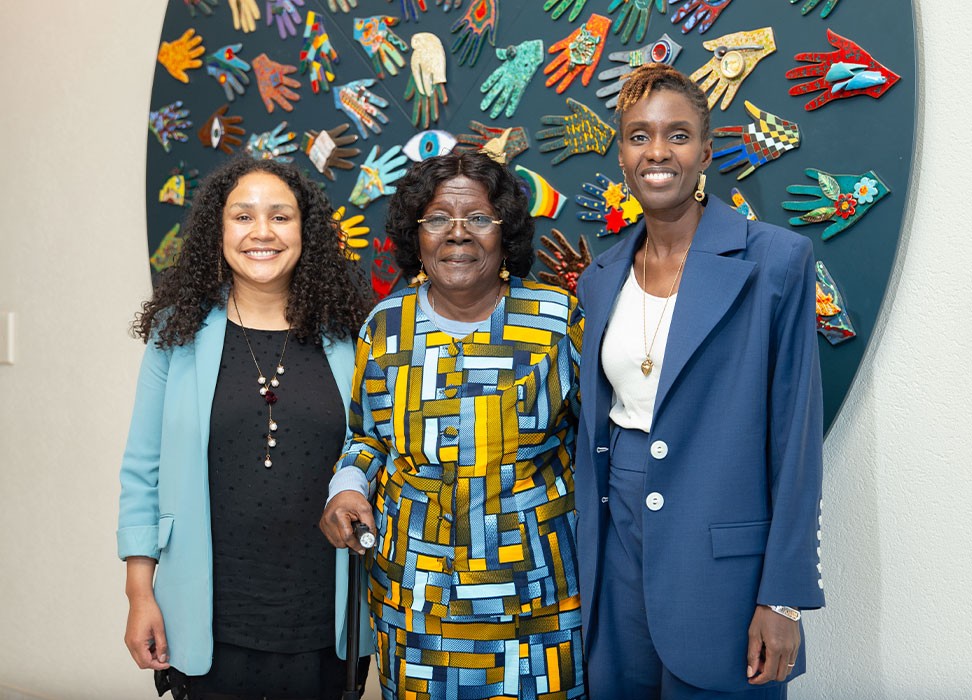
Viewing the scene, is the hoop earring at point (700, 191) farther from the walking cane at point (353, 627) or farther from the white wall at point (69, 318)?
the white wall at point (69, 318)

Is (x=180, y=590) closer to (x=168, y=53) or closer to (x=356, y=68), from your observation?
(x=356, y=68)

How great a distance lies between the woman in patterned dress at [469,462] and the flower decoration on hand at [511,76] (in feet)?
1.16

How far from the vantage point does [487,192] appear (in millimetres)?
1797

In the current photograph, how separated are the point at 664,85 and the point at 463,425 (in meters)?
0.68

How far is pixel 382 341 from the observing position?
72.1 inches

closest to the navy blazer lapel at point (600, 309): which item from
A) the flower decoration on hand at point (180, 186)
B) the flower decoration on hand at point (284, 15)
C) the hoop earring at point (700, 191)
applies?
the hoop earring at point (700, 191)

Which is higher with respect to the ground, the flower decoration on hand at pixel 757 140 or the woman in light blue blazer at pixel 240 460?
the flower decoration on hand at pixel 757 140

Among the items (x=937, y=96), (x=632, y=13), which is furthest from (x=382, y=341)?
(x=937, y=96)

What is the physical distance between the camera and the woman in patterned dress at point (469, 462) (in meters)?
1.68

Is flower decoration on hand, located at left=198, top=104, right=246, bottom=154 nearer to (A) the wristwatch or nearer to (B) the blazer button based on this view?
(B) the blazer button

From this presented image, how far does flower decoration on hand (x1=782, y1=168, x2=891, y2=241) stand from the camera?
1.71m

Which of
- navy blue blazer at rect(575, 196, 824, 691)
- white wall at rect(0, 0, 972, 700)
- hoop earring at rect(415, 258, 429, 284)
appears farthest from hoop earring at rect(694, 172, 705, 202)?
white wall at rect(0, 0, 972, 700)

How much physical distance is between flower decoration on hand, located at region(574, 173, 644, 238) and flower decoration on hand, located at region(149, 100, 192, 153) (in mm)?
1222

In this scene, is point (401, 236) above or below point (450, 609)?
above
